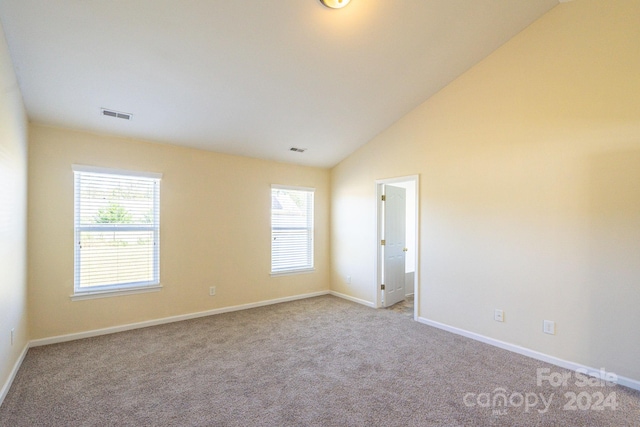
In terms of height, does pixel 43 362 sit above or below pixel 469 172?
below

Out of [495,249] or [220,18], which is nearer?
[220,18]

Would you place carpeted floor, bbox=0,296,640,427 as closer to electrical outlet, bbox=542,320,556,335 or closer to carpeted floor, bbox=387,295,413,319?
electrical outlet, bbox=542,320,556,335

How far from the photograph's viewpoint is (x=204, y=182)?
173 inches

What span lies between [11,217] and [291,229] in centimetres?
353

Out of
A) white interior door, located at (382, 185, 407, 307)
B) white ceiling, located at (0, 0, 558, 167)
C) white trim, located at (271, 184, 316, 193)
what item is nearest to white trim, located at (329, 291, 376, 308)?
white interior door, located at (382, 185, 407, 307)

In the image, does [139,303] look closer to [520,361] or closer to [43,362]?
[43,362]

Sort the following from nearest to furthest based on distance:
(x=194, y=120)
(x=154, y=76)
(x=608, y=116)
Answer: (x=608, y=116), (x=154, y=76), (x=194, y=120)

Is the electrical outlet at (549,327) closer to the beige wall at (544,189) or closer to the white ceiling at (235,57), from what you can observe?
the beige wall at (544,189)

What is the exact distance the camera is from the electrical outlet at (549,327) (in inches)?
117

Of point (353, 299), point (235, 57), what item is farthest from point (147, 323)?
point (235, 57)

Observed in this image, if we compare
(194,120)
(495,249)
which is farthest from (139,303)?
(495,249)

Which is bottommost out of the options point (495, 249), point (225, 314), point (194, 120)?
point (225, 314)

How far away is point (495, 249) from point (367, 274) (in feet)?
6.82

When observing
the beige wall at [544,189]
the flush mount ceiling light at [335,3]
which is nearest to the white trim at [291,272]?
the beige wall at [544,189]
